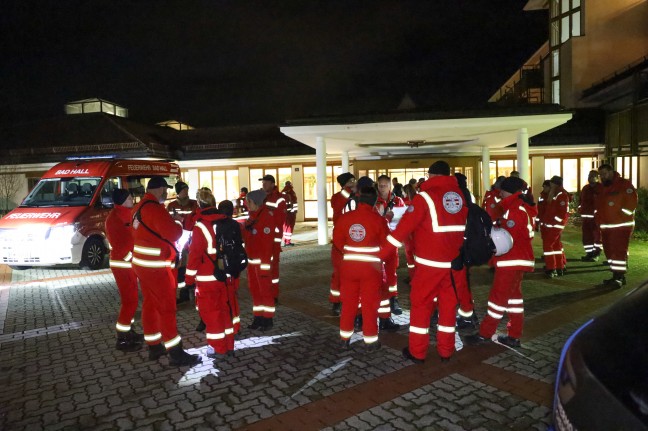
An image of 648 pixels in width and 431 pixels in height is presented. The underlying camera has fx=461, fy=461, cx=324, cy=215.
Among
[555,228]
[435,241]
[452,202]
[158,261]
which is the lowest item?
[555,228]

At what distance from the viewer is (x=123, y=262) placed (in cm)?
541

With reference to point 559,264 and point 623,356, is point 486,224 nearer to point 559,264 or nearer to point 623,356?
point 623,356

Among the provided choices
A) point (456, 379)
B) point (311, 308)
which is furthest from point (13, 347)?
point (456, 379)

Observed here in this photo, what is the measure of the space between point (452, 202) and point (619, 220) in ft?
17.0

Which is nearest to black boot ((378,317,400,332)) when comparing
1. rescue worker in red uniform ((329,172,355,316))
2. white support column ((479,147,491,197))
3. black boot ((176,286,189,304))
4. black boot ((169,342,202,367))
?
rescue worker in red uniform ((329,172,355,316))

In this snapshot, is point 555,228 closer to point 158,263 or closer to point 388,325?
point 388,325

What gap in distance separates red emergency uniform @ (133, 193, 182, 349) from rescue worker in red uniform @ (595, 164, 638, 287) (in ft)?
23.8

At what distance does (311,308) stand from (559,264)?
5.18 metres

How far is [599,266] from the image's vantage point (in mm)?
9789

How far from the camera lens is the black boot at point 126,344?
18.2 ft

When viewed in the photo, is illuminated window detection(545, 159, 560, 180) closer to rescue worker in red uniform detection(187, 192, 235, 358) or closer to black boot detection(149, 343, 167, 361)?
rescue worker in red uniform detection(187, 192, 235, 358)

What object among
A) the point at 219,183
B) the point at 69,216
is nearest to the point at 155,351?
the point at 69,216

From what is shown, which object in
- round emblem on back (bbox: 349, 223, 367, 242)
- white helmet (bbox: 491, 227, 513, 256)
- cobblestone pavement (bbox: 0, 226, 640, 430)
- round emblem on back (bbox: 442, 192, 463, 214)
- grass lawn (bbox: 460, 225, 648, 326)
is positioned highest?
round emblem on back (bbox: 442, 192, 463, 214)

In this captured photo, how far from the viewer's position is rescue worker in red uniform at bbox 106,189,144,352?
542 cm
